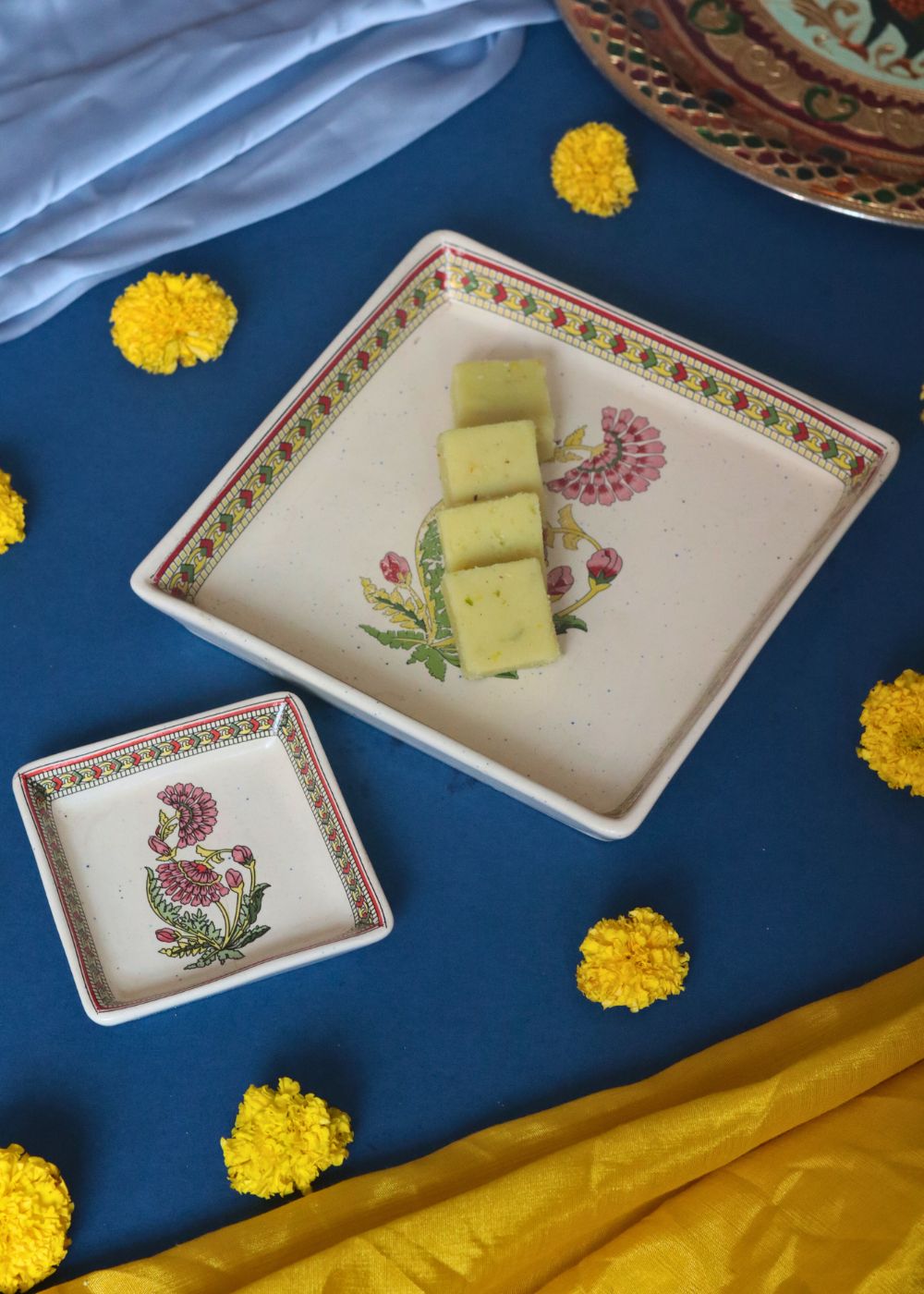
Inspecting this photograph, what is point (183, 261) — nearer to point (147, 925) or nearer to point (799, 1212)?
point (147, 925)

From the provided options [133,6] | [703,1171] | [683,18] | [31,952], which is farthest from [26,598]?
[683,18]

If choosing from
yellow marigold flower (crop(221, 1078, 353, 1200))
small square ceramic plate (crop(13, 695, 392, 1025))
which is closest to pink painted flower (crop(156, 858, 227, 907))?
small square ceramic plate (crop(13, 695, 392, 1025))

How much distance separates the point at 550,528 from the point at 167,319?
0.36 metres

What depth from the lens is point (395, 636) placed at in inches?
39.7

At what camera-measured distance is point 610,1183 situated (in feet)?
2.80

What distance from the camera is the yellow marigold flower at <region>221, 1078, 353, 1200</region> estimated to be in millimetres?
833

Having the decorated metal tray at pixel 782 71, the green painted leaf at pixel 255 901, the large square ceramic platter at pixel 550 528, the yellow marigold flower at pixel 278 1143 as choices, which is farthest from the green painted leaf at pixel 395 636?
the decorated metal tray at pixel 782 71

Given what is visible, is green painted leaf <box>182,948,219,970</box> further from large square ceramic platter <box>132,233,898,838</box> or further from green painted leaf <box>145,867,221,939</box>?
large square ceramic platter <box>132,233,898,838</box>

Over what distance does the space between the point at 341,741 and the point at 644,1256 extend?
0.42 meters

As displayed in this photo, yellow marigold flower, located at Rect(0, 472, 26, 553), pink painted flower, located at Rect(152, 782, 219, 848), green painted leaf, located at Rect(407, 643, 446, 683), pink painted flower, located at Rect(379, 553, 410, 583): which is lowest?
pink painted flower, located at Rect(152, 782, 219, 848)

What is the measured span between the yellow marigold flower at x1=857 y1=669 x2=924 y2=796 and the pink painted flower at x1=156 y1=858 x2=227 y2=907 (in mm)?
502

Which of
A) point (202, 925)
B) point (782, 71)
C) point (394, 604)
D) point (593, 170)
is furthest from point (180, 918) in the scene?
point (782, 71)

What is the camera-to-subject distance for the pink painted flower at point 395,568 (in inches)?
40.4

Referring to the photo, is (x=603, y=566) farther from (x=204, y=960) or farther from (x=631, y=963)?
(x=204, y=960)
